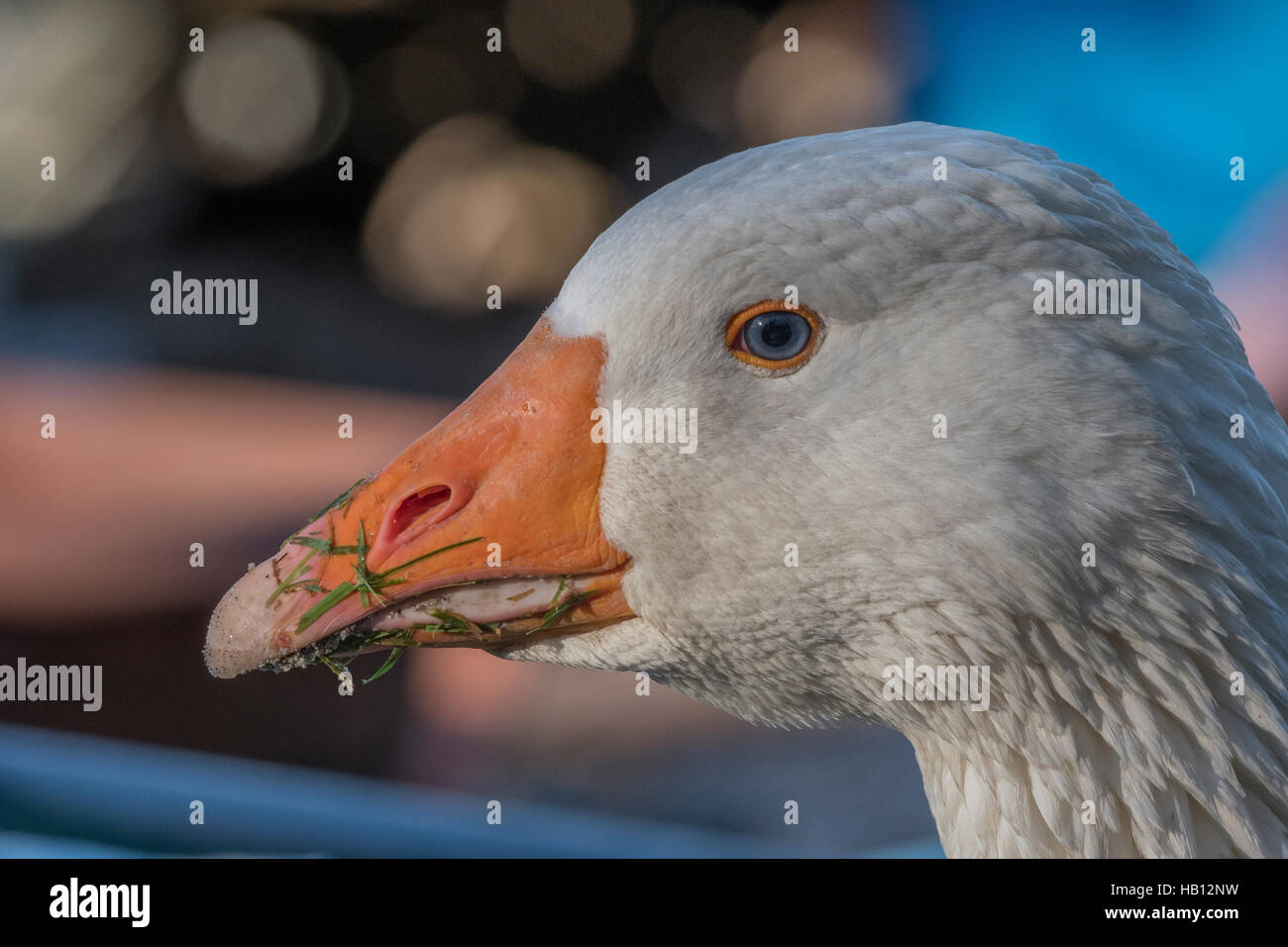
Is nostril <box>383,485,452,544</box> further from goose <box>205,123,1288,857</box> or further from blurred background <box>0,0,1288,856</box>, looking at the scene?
blurred background <box>0,0,1288,856</box>

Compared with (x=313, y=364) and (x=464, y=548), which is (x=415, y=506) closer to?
(x=464, y=548)

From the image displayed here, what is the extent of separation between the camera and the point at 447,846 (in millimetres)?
4891

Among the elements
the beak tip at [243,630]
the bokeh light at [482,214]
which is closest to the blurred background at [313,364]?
the bokeh light at [482,214]

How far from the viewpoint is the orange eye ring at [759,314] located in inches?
64.0

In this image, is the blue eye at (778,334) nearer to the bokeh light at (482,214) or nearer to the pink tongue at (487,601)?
the pink tongue at (487,601)

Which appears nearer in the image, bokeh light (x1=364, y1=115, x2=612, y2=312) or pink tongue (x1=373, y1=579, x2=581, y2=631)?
pink tongue (x1=373, y1=579, x2=581, y2=631)

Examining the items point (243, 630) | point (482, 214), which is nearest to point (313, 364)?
point (482, 214)

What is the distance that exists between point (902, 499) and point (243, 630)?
46.7 inches

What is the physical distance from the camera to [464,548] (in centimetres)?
170

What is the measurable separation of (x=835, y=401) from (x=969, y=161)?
0.50m

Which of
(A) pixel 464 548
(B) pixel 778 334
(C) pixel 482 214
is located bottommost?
(A) pixel 464 548

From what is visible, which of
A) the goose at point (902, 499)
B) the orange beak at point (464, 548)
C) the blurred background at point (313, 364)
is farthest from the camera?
the blurred background at point (313, 364)

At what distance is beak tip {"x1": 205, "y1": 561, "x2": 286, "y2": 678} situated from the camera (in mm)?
1712

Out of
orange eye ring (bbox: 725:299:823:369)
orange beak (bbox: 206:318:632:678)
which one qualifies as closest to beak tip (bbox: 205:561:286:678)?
orange beak (bbox: 206:318:632:678)
